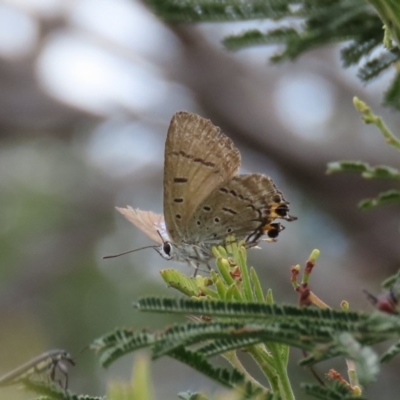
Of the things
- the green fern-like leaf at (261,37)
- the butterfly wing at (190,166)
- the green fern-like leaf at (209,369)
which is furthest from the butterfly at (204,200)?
the green fern-like leaf at (209,369)

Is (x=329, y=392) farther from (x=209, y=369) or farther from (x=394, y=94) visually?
(x=394, y=94)

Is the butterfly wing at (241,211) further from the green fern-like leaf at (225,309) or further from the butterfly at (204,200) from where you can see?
the green fern-like leaf at (225,309)

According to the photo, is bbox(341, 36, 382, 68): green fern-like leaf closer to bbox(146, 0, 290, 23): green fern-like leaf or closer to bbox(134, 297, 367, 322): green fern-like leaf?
bbox(146, 0, 290, 23): green fern-like leaf

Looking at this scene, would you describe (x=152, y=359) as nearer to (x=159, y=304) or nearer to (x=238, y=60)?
(x=159, y=304)

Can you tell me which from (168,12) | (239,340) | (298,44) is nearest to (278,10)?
(298,44)

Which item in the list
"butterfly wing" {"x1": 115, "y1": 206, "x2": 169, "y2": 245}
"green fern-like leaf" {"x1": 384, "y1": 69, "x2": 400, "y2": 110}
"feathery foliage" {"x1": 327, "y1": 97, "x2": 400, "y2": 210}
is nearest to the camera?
"feathery foliage" {"x1": 327, "y1": 97, "x2": 400, "y2": 210}

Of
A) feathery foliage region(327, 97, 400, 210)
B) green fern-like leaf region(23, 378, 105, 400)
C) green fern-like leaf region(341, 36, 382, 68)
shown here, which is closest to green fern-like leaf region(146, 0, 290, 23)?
green fern-like leaf region(341, 36, 382, 68)

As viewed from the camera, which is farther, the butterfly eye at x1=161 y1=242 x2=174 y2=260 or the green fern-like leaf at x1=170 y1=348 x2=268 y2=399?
the butterfly eye at x1=161 y1=242 x2=174 y2=260
